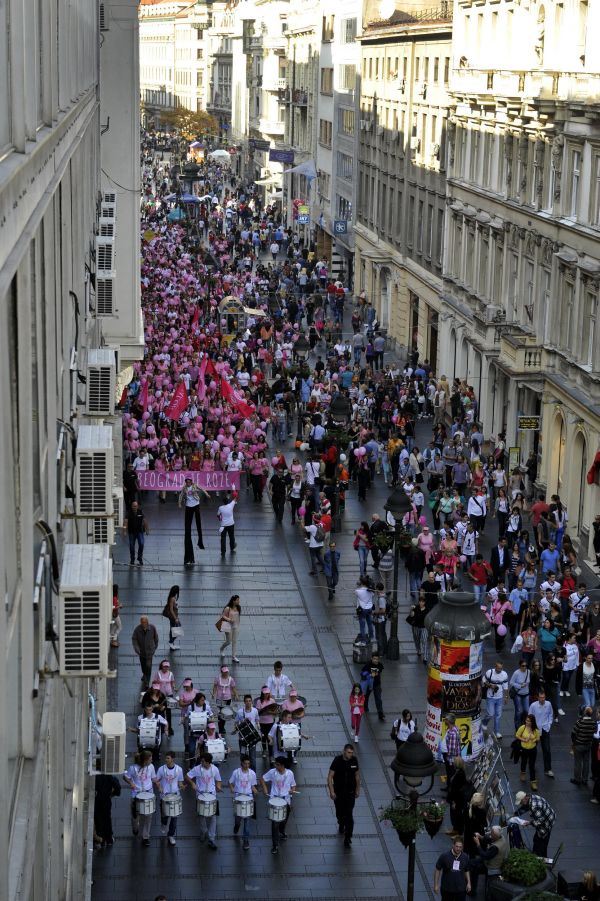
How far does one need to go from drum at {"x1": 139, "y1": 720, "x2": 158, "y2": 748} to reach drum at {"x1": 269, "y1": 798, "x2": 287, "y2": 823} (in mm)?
2206

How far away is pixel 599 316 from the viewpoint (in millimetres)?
32281

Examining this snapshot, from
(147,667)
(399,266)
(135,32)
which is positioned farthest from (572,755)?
(399,266)

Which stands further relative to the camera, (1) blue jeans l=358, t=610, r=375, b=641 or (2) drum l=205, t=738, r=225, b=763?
(1) blue jeans l=358, t=610, r=375, b=641

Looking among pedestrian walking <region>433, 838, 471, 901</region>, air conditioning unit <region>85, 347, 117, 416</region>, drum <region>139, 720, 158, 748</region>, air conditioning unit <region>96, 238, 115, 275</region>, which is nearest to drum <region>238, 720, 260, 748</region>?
drum <region>139, 720, 158, 748</region>

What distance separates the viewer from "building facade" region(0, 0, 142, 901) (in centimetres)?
710

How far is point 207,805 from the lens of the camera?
18.3m

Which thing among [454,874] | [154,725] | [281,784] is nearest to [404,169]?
[154,725]

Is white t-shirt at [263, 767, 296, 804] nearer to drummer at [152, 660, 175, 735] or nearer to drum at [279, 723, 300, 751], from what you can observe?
drum at [279, 723, 300, 751]

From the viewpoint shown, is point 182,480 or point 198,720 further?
point 182,480

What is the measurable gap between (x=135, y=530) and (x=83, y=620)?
67.4ft

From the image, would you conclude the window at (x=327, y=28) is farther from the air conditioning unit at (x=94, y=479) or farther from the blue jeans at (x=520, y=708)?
the air conditioning unit at (x=94, y=479)

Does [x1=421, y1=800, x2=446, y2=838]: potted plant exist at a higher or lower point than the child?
higher

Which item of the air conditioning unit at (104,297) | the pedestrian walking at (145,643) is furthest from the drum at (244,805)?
the air conditioning unit at (104,297)

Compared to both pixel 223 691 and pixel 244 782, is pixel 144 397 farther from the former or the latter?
pixel 244 782
